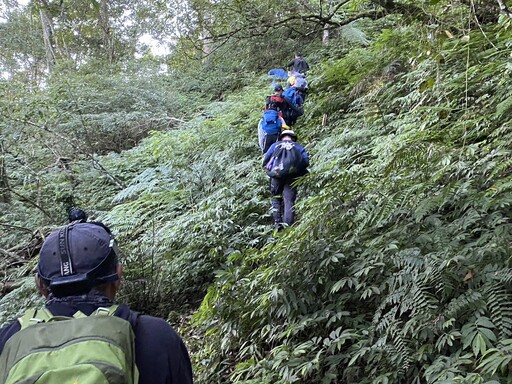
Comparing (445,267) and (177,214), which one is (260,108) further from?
(445,267)

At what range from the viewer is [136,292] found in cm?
523

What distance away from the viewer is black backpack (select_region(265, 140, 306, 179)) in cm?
556

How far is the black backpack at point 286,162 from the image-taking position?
5562 millimetres

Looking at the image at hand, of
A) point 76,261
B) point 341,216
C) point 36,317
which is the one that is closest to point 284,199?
A: point 341,216

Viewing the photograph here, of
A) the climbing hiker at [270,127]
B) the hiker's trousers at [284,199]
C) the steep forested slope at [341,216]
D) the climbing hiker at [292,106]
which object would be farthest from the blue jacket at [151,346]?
the climbing hiker at [292,106]

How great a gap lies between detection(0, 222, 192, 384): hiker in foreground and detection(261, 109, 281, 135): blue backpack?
549cm

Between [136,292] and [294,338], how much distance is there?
8.36ft

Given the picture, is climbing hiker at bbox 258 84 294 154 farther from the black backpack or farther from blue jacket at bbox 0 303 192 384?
blue jacket at bbox 0 303 192 384

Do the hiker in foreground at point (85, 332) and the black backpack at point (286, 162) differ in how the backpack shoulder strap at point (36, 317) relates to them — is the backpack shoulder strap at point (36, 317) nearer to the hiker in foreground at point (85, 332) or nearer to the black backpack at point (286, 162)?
the hiker in foreground at point (85, 332)

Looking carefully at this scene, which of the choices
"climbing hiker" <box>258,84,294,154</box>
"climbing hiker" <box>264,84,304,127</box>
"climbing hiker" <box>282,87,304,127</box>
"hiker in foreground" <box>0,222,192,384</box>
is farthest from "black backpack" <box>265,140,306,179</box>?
"hiker in foreground" <box>0,222,192,384</box>

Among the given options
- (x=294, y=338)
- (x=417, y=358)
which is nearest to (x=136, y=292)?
(x=294, y=338)

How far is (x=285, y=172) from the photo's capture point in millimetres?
5566

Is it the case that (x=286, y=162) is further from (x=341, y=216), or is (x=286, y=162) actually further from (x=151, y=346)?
(x=151, y=346)

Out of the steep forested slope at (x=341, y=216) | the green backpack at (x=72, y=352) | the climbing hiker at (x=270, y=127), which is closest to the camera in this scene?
the green backpack at (x=72, y=352)
